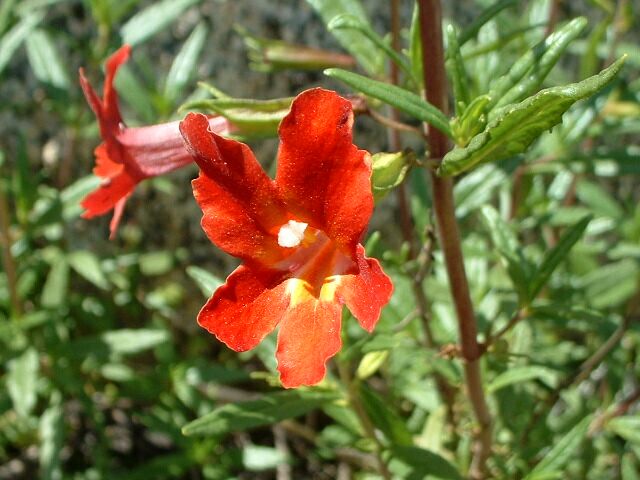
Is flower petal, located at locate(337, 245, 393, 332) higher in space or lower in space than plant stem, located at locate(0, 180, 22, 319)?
lower

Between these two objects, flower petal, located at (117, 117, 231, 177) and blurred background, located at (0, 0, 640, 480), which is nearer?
flower petal, located at (117, 117, 231, 177)

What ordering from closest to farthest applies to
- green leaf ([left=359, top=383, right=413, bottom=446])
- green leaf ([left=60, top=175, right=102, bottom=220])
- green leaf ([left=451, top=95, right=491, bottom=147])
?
green leaf ([left=451, top=95, right=491, bottom=147])
green leaf ([left=359, top=383, right=413, bottom=446])
green leaf ([left=60, top=175, right=102, bottom=220])

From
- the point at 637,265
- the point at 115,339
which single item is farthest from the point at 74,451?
the point at 637,265

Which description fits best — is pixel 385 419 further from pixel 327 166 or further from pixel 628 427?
pixel 327 166

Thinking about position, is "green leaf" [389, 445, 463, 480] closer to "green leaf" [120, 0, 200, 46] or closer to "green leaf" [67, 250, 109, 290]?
"green leaf" [67, 250, 109, 290]

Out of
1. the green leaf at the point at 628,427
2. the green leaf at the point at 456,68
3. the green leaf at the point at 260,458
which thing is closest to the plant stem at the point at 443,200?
the green leaf at the point at 456,68

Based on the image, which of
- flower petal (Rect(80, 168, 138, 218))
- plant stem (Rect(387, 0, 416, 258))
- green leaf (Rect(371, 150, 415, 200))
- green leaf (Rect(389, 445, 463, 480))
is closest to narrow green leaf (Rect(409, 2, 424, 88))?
plant stem (Rect(387, 0, 416, 258))
